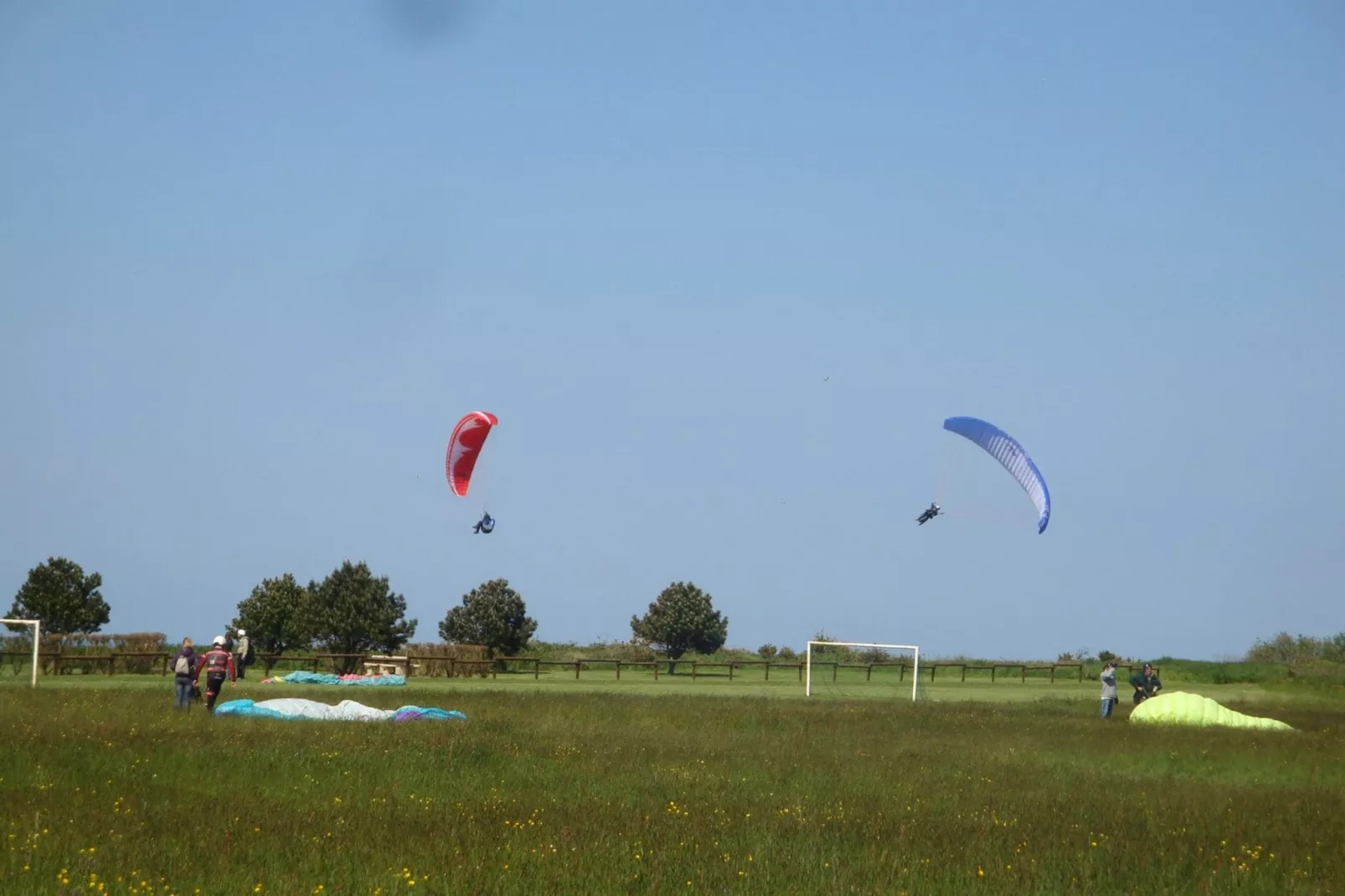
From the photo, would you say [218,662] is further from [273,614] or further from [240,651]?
[273,614]

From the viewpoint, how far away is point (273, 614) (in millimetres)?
78500

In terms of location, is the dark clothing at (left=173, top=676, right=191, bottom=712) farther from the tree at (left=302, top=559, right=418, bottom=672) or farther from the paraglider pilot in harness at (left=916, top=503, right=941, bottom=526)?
the tree at (left=302, top=559, right=418, bottom=672)

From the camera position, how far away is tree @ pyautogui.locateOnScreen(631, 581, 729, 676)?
10425cm

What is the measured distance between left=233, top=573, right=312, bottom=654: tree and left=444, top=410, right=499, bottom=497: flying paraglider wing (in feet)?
114

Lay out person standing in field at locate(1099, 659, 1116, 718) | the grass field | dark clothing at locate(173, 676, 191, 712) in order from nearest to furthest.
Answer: the grass field < dark clothing at locate(173, 676, 191, 712) < person standing in field at locate(1099, 659, 1116, 718)

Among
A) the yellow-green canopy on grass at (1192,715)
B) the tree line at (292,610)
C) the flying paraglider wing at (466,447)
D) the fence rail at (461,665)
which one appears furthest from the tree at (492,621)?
the yellow-green canopy on grass at (1192,715)

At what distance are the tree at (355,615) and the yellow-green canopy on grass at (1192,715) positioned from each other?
1855 inches

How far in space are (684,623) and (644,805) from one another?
87.1 metres

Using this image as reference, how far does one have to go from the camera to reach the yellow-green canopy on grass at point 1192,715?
33906 mm

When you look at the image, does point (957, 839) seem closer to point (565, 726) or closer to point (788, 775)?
point (788, 775)

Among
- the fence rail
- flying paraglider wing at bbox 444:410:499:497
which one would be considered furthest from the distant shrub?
flying paraglider wing at bbox 444:410:499:497

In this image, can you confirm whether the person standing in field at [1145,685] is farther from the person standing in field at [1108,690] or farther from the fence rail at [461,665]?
the fence rail at [461,665]

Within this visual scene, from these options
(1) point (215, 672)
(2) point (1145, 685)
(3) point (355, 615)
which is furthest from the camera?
(3) point (355, 615)

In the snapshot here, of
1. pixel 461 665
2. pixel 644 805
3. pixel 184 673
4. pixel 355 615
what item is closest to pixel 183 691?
pixel 184 673
